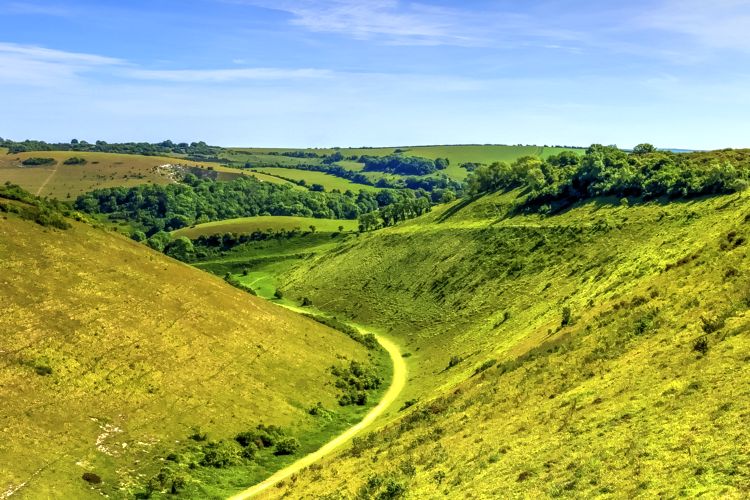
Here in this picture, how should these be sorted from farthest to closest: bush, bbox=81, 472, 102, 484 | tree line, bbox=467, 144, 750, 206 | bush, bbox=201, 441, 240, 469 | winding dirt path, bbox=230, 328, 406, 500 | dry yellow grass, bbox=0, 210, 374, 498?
1. tree line, bbox=467, 144, 750, 206
2. bush, bbox=201, 441, 240, 469
3. winding dirt path, bbox=230, 328, 406, 500
4. dry yellow grass, bbox=0, 210, 374, 498
5. bush, bbox=81, 472, 102, 484

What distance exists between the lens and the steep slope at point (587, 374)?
1025 inches

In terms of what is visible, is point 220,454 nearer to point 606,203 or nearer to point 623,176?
point 606,203

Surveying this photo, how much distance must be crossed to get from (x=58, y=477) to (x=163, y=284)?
1406 inches

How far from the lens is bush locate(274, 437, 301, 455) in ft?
185

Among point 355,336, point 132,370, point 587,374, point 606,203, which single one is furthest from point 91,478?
point 606,203

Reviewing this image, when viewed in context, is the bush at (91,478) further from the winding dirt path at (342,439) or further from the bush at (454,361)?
the bush at (454,361)

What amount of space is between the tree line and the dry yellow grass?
216 ft

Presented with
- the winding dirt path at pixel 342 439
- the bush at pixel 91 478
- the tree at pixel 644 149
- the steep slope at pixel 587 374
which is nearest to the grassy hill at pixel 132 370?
the bush at pixel 91 478

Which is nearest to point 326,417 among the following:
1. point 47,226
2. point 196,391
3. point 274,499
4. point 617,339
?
point 196,391

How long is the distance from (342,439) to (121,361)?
25294mm

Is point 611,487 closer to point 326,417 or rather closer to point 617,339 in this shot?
point 617,339

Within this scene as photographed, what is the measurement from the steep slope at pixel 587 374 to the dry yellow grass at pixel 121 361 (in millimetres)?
15724

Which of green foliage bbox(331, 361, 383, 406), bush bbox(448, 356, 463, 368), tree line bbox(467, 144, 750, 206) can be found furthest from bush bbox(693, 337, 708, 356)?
tree line bbox(467, 144, 750, 206)

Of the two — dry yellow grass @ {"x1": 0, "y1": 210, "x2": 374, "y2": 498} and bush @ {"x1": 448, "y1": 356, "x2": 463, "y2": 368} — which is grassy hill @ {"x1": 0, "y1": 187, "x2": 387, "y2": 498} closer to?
dry yellow grass @ {"x1": 0, "y1": 210, "x2": 374, "y2": 498}
